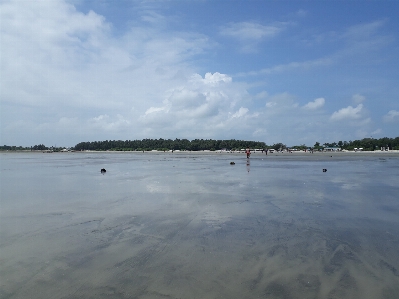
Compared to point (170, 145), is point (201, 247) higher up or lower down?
lower down

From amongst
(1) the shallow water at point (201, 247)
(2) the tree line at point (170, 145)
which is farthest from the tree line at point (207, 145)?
(1) the shallow water at point (201, 247)

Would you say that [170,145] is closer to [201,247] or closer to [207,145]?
[207,145]

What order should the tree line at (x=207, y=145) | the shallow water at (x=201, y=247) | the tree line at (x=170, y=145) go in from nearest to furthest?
the shallow water at (x=201, y=247) → the tree line at (x=207, y=145) → the tree line at (x=170, y=145)

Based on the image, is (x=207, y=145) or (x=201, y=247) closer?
(x=201, y=247)

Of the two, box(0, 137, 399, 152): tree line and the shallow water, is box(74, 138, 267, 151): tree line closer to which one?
box(0, 137, 399, 152): tree line

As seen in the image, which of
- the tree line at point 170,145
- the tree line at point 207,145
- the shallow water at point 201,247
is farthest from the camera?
the tree line at point 170,145

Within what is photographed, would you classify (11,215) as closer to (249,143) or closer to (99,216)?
(99,216)

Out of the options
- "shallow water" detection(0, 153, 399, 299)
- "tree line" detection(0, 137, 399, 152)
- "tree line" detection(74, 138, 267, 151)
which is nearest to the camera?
"shallow water" detection(0, 153, 399, 299)

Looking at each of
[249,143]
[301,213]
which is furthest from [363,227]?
[249,143]

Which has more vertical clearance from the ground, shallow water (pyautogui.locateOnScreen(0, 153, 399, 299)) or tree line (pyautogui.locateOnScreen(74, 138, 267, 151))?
tree line (pyautogui.locateOnScreen(74, 138, 267, 151))

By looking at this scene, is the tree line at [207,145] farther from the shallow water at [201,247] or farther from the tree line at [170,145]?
the shallow water at [201,247]

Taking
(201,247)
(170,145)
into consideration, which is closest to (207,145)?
(170,145)

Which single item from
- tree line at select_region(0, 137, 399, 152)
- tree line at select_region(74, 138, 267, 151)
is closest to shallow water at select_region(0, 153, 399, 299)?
tree line at select_region(0, 137, 399, 152)

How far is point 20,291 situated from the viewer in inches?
193
